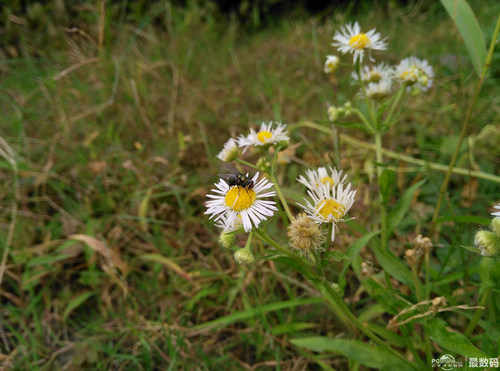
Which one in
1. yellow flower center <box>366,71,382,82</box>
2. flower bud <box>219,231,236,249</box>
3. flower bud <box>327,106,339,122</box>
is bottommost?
flower bud <box>219,231,236,249</box>

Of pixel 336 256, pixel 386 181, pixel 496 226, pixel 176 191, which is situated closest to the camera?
pixel 496 226

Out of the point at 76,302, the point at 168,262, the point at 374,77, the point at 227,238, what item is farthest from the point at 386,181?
the point at 76,302

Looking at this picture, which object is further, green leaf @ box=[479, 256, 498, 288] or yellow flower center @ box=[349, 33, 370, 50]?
yellow flower center @ box=[349, 33, 370, 50]

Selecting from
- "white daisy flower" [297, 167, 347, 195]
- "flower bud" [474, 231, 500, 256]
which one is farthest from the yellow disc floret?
"flower bud" [474, 231, 500, 256]

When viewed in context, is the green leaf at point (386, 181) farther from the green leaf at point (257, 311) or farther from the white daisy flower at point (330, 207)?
the green leaf at point (257, 311)

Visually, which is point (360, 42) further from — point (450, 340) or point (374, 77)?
point (450, 340)

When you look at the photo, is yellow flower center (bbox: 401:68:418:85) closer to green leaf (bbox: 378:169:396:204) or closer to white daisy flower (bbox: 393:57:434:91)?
white daisy flower (bbox: 393:57:434:91)
